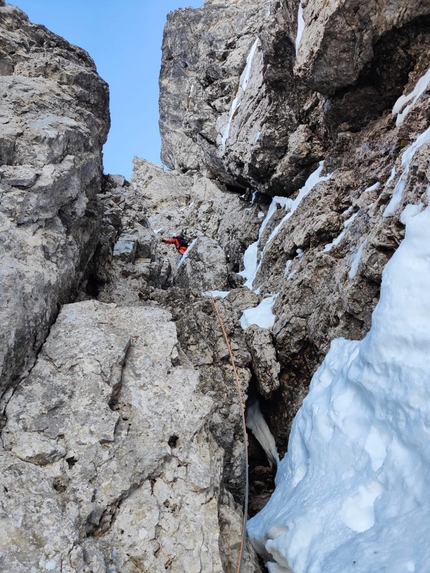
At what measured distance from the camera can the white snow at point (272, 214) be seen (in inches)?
588

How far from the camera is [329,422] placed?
6.84 meters

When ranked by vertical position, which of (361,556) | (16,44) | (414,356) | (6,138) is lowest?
(361,556)

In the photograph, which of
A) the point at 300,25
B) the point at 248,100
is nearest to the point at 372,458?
the point at 300,25

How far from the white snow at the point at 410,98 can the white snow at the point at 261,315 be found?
647cm

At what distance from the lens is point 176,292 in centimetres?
1220

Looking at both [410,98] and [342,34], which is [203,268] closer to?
[410,98]

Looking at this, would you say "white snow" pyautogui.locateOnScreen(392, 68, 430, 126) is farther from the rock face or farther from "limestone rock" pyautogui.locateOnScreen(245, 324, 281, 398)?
"limestone rock" pyautogui.locateOnScreen(245, 324, 281, 398)

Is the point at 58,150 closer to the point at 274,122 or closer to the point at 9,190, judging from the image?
the point at 9,190

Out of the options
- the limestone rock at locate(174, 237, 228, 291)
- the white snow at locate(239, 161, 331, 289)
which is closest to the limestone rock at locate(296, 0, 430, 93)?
the white snow at locate(239, 161, 331, 289)

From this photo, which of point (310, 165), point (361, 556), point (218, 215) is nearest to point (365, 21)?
point (310, 165)

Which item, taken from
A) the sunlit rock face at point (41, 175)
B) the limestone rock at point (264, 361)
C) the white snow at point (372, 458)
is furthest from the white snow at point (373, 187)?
the sunlit rock face at point (41, 175)

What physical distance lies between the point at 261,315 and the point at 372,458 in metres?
6.04

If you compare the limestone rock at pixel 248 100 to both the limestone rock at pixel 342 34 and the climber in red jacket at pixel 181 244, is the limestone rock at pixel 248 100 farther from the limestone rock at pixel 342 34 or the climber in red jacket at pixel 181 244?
the climber in red jacket at pixel 181 244

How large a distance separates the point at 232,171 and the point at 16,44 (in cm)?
1168
